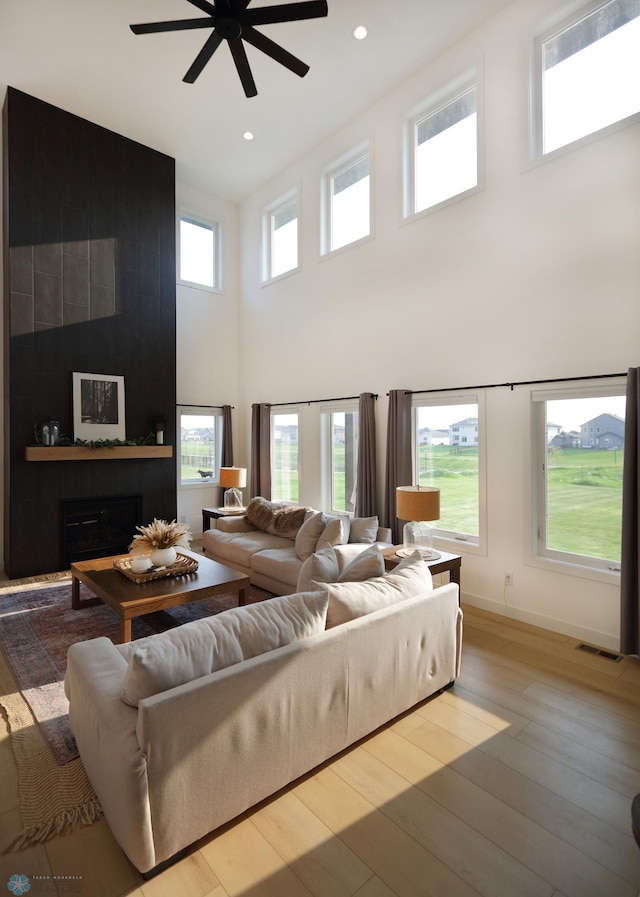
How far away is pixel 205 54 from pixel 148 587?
420 cm

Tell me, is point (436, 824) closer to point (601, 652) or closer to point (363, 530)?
point (601, 652)

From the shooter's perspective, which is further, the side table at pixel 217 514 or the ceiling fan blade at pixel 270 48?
the side table at pixel 217 514

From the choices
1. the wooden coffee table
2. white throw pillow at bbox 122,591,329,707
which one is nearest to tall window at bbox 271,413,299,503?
the wooden coffee table

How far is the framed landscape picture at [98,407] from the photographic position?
18.7ft

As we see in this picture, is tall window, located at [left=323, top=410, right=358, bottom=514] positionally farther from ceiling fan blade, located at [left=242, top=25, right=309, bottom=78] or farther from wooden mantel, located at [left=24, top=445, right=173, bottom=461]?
ceiling fan blade, located at [left=242, top=25, right=309, bottom=78]

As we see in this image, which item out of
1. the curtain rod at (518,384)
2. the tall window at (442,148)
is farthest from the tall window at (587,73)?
the curtain rod at (518,384)

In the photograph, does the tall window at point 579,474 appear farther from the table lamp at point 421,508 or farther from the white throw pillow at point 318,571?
the white throw pillow at point 318,571

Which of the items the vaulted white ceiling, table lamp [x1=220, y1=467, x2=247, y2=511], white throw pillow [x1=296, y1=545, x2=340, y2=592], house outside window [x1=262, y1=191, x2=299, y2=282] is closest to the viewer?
white throw pillow [x1=296, y1=545, x2=340, y2=592]

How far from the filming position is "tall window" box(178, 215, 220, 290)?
24.3ft

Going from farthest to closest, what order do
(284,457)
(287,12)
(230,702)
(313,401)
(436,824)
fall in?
(284,457) → (313,401) → (287,12) → (436,824) → (230,702)

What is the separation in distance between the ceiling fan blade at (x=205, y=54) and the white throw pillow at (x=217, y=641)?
4054 mm

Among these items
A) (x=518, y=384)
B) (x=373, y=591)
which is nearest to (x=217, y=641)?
(x=373, y=591)

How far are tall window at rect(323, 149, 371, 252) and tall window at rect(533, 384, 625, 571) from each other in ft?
10.8

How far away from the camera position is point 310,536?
4.46 metres
